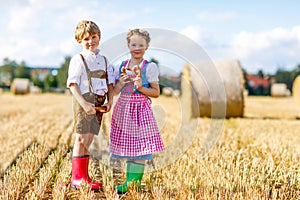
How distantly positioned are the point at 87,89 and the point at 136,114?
1.38 feet

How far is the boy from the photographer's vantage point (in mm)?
2842

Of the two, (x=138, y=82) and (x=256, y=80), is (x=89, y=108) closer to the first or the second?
(x=138, y=82)

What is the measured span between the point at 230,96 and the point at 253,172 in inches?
213

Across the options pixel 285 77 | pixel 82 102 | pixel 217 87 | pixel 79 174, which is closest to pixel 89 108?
pixel 82 102

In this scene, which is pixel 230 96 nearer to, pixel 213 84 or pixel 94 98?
pixel 213 84

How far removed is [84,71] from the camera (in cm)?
286

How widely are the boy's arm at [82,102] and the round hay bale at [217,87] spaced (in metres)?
5.48

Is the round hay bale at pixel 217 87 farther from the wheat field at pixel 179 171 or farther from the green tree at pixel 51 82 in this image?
the green tree at pixel 51 82

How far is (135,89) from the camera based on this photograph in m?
3.04

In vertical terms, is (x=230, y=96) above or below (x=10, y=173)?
above

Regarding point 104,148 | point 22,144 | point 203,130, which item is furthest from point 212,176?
point 203,130

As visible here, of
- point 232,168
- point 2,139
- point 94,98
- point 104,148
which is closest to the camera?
point 94,98

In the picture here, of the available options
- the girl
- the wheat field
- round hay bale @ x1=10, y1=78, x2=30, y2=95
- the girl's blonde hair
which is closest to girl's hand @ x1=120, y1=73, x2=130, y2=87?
the girl

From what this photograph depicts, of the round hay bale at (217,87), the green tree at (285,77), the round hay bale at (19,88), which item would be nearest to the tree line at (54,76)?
the green tree at (285,77)
